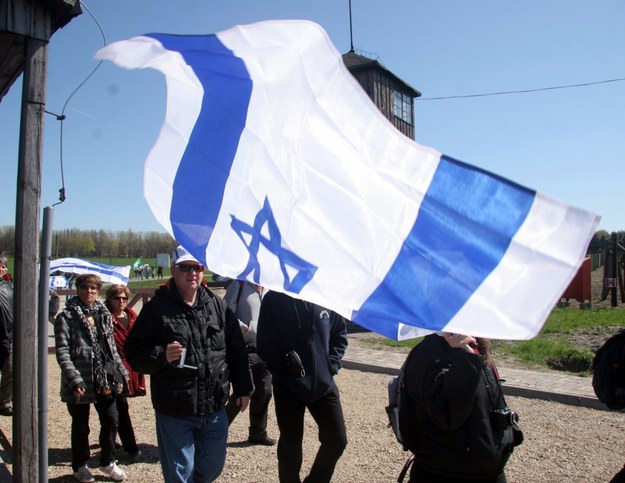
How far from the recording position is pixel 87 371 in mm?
4566

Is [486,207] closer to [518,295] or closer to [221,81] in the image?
[518,295]

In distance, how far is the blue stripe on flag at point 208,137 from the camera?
8.10ft

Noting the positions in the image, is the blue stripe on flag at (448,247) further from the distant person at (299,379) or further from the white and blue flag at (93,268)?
the white and blue flag at (93,268)

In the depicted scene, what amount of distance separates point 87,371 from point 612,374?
383cm

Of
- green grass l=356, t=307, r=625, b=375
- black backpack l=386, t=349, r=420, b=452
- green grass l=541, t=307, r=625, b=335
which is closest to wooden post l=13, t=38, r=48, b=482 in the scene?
black backpack l=386, t=349, r=420, b=452

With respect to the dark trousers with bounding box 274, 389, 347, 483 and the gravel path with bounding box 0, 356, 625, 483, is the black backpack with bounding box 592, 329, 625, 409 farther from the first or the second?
the gravel path with bounding box 0, 356, 625, 483

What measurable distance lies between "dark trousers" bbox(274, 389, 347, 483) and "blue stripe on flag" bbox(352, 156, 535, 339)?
72.8 inches

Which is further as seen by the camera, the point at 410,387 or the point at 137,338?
the point at 137,338

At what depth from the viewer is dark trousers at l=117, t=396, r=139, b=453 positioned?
497cm

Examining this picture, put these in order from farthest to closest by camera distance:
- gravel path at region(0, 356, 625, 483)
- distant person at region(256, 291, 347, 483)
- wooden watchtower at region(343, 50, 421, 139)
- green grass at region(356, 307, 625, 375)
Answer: wooden watchtower at region(343, 50, 421, 139)
green grass at region(356, 307, 625, 375)
gravel path at region(0, 356, 625, 483)
distant person at region(256, 291, 347, 483)

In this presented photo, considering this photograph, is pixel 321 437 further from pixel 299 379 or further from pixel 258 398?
pixel 258 398

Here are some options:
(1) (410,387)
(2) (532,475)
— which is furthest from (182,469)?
(2) (532,475)

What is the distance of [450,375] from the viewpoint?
257 cm

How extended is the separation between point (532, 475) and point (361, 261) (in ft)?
11.6
